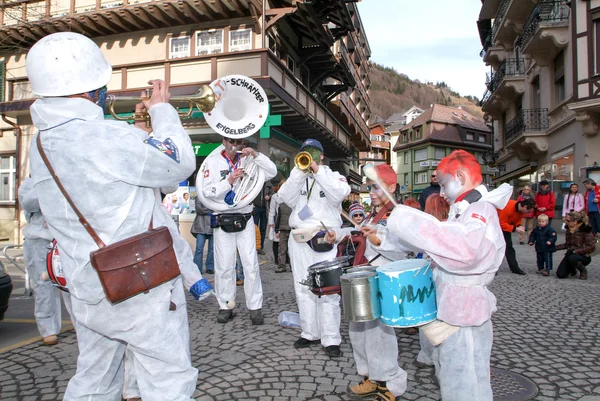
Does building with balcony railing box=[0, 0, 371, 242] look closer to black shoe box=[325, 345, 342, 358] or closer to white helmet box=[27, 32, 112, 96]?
black shoe box=[325, 345, 342, 358]

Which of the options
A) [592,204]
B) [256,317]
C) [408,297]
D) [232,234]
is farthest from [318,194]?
[592,204]

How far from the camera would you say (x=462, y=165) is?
2.46m

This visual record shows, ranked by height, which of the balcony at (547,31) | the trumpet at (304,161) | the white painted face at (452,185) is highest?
the balcony at (547,31)

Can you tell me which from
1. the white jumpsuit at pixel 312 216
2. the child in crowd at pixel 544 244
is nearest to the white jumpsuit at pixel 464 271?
the white jumpsuit at pixel 312 216

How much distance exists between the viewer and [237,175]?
4938 mm

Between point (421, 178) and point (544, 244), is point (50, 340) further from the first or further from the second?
point (421, 178)

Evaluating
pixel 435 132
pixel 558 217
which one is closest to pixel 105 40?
pixel 558 217

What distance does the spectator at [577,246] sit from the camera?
26.6 feet

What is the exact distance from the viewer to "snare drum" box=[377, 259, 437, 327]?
7.64 feet

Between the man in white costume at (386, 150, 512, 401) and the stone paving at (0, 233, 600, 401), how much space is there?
98 centimetres

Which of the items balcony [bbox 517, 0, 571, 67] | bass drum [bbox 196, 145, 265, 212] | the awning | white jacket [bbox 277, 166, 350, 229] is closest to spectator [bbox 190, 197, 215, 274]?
bass drum [bbox 196, 145, 265, 212]

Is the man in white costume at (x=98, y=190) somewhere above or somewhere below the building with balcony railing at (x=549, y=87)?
below

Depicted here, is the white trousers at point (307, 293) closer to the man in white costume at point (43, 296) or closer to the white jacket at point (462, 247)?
the white jacket at point (462, 247)

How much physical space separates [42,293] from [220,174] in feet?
6.85
